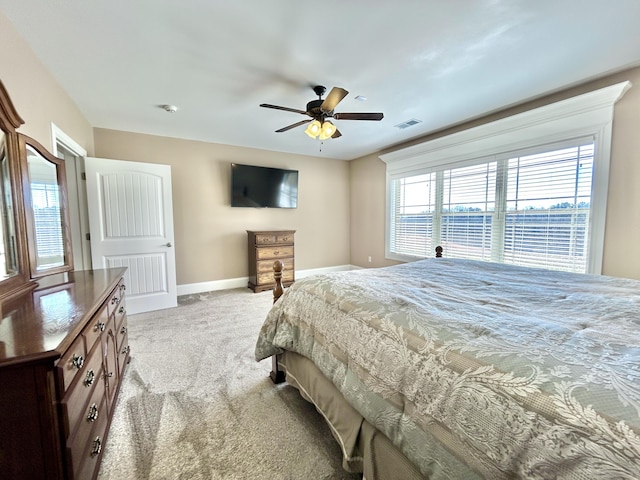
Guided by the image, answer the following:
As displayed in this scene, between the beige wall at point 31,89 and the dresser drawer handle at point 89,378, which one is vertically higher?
the beige wall at point 31,89

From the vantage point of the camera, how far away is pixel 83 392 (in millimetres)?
1128

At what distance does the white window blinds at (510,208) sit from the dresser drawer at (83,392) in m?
4.09

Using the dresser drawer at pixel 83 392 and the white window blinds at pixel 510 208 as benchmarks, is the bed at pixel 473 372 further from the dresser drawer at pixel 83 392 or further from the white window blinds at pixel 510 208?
the white window blinds at pixel 510 208

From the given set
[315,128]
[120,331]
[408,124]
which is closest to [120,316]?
[120,331]

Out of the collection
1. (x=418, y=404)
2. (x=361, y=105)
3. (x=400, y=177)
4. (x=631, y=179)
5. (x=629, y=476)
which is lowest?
(x=418, y=404)

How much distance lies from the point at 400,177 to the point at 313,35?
10.9ft

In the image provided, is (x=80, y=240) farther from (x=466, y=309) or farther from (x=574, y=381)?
(x=574, y=381)

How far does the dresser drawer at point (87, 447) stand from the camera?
997mm

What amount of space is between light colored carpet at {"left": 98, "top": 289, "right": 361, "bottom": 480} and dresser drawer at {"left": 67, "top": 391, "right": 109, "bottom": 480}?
0.18 m

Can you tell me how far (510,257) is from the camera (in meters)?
3.42

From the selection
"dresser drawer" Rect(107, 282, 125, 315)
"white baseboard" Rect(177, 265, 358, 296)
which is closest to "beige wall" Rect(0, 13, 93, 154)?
"dresser drawer" Rect(107, 282, 125, 315)

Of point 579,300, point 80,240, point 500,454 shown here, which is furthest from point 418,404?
point 80,240

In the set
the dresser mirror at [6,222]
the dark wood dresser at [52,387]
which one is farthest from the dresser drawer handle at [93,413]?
the dresser mirror at [6,222]

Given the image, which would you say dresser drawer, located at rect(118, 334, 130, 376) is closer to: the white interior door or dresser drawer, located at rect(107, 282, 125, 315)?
dresser drawer, located at rect(107, 282, 125, 315)
